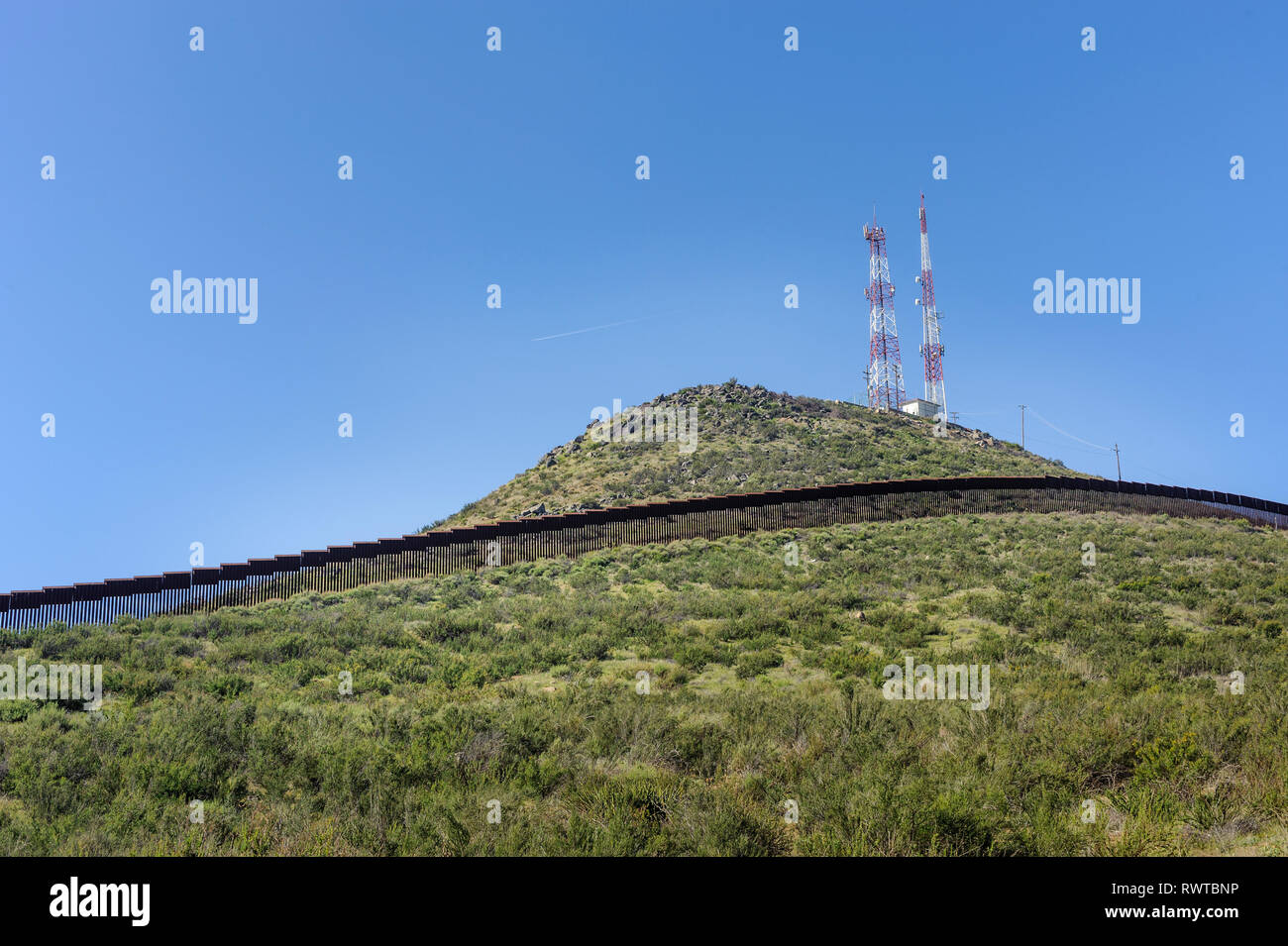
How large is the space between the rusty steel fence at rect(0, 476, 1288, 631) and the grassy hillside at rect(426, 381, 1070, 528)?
12.5 meters

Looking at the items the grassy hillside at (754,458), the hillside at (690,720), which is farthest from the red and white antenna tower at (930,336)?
the hillside at (690,720)

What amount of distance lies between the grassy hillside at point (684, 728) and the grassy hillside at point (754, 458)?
28.7 metres

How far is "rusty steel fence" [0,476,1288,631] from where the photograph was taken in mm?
20688

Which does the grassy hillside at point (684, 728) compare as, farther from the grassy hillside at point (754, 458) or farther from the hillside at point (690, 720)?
the grassy hillside at point (754, 458)

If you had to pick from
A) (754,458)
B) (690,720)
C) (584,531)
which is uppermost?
(754,458)

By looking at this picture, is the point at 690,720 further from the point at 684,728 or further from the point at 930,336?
the point at 930,336

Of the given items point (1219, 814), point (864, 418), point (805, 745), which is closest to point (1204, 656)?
point (1219, 814)

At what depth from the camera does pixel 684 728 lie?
948 centimetres

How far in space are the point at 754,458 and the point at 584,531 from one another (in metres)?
27.6

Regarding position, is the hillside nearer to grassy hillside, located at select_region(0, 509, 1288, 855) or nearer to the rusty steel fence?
grassy hillside, located at select_region(0, 509, 1288, 855)

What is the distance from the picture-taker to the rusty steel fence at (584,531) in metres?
20.7

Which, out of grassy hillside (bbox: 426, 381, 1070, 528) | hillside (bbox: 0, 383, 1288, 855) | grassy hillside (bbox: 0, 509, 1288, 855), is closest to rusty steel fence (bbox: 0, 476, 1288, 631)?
hillside (bbox: 0, 383, 1288, 855)

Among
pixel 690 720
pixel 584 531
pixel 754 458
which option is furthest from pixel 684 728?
pixel 754 458
